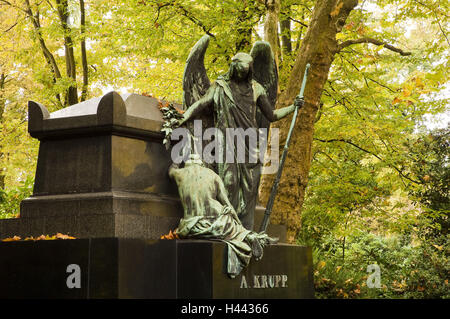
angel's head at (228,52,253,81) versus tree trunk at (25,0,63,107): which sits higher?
tree trunk at (25,0,63,107)

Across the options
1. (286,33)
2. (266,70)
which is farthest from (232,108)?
(286,33)

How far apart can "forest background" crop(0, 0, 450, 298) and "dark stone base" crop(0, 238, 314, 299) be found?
5.07 m

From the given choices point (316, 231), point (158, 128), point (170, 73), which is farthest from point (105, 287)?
point (316, 231)

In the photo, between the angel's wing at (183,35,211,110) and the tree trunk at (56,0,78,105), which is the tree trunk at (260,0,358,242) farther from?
the tree trunk at (56,0,78,105)

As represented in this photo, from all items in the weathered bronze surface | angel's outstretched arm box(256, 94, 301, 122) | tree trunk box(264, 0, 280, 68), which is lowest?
the weathered bronze surface

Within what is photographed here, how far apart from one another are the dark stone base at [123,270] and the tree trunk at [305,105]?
4735mm

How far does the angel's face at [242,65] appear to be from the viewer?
22.4 feet

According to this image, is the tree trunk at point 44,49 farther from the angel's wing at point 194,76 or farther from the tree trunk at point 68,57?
the angel's wing at point 194,76

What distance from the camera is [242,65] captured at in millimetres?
6801

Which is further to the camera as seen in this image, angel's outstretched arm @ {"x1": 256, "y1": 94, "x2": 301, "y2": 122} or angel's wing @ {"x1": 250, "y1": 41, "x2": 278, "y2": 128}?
angel's wing @ {"x1": 250, "y1": 41, "x2": 278, "y2": 128}

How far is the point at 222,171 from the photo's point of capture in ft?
21.8

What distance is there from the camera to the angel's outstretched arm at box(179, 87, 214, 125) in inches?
263

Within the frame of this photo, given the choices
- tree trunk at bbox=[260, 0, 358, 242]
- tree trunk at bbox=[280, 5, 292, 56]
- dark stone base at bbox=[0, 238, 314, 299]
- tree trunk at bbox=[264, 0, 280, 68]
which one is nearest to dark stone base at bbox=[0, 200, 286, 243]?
dark stone base at bbox=[0, 238, 314, 299]

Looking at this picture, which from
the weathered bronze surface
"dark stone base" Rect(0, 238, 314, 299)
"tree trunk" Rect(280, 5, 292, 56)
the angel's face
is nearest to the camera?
"dark stone base" Rect(0, 238, 314, 299)
